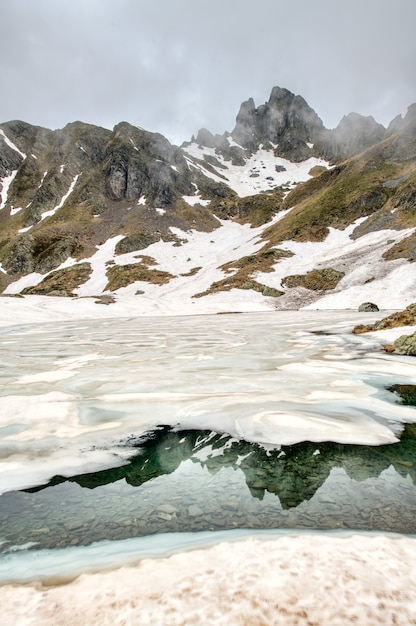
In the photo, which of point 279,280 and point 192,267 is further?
point 192,267

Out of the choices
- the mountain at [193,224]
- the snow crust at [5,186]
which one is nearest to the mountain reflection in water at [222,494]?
the mountain at [193,224]

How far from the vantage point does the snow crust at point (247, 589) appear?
2.16 m

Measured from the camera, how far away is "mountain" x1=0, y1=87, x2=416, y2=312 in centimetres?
5475

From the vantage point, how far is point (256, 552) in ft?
9.24

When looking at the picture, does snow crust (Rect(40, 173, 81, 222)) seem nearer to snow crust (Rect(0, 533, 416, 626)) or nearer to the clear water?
the clear water

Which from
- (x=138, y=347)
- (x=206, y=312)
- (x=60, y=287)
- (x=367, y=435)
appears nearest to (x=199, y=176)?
(x=60, y=287)

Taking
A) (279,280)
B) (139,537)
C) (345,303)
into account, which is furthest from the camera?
(279,280)

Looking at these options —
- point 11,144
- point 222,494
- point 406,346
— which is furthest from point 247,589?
point 11,144

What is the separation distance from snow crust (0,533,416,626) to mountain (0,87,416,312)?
141 ft

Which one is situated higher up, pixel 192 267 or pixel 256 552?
pixel 192 267

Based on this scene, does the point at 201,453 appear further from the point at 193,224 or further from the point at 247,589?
the point at 193,224

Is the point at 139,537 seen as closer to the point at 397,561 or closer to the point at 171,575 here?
the point at 171,575

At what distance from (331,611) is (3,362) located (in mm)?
13651

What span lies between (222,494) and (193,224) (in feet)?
390
